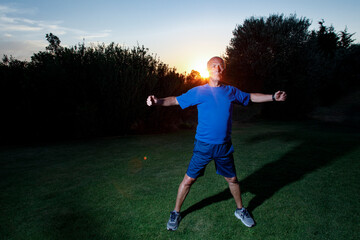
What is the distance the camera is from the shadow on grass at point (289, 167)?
3.56m

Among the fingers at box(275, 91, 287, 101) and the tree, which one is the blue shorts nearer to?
the fingers at box(275, 91, 287, 101)

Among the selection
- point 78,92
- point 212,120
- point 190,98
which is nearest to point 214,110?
point 212,120

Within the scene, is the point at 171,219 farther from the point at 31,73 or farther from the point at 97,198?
the point at 31,73

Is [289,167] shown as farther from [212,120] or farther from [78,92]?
[78,92]

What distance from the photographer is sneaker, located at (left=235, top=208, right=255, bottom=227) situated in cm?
274

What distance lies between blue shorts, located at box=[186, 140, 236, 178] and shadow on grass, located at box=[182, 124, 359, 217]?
2.67 ft

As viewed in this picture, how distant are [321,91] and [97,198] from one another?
21758 millimetres

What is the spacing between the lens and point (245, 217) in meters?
2.79

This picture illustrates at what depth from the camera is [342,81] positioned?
21516mm

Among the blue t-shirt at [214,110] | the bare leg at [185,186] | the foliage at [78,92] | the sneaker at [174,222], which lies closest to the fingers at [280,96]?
the blue t-shirt at [214,110]

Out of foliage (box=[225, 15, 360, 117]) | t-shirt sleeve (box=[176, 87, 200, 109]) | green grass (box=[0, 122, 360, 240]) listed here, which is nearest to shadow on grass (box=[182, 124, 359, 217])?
green grass (box=[0, 122, 360, 240])

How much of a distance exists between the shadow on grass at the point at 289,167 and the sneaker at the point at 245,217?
39 centimetres

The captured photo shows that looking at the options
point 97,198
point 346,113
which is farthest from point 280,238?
point 346,113

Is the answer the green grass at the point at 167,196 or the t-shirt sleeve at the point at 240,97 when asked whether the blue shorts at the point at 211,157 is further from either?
the green grass at the point at 167,196
